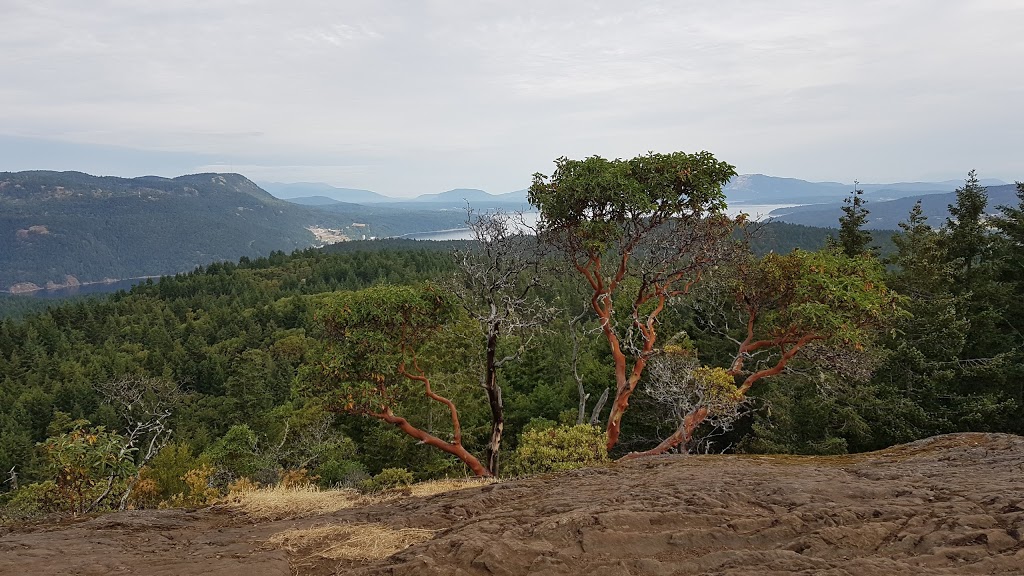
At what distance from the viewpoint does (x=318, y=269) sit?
102625 mm

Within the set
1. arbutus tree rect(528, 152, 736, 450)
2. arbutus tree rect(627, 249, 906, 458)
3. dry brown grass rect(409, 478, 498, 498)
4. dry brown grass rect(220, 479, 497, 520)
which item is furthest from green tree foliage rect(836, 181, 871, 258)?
dry brown grass rect(220, 479, 497, 520)

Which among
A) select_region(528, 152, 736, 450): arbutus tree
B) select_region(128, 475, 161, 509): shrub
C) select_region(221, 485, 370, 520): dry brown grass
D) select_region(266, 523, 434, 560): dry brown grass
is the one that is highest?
select_region(528, 152, 736, 450): arbutus tree

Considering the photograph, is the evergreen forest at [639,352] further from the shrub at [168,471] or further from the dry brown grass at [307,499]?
the dry brown grass at [307,499]

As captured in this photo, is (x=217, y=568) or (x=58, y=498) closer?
(x=217, y=568)

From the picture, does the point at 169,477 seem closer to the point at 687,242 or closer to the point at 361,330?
the point at 361,330

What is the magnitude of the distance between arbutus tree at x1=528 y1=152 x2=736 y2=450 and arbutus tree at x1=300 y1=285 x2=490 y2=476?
130 inches

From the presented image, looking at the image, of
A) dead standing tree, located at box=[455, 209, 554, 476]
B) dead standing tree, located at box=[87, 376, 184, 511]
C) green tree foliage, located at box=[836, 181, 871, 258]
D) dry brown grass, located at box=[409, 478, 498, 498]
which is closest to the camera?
dry brown grass, located at box=[409, 478, 498, 498]

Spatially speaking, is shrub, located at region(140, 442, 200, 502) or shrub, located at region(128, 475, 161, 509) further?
shrub, located at region(140, 442, 200, 502)

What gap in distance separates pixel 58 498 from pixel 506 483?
920cm

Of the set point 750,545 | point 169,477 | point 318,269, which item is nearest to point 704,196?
point 750,545

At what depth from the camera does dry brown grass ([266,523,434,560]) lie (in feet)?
20.1

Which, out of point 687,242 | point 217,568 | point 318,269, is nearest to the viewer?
point 217,568

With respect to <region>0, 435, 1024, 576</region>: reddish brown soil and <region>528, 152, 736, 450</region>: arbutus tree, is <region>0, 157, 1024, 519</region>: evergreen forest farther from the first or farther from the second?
<region>0, 435, 1024, 576</region>: reddish brown soil

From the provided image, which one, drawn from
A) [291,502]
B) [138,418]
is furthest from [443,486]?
[138,418]
